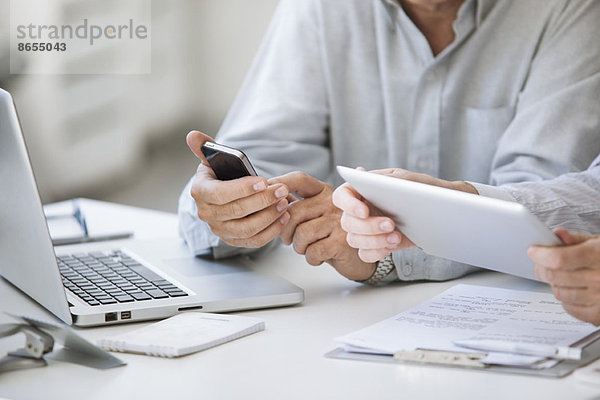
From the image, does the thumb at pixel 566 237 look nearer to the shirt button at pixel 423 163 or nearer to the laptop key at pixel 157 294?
the laptop key at pixel 157 294

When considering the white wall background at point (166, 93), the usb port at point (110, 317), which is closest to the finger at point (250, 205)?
the usb port at point (110, 317)

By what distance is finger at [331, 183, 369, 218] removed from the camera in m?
0.97

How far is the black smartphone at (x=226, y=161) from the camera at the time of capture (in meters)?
1.08

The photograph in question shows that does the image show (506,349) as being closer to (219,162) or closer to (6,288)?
(219,162)

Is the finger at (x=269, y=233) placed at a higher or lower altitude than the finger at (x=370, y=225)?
lower

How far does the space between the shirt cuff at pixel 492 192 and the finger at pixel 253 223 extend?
29 centimetres

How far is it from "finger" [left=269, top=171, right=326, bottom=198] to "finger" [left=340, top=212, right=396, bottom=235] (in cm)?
20

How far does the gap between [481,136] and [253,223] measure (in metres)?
0.63

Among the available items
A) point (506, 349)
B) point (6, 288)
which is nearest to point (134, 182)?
point (6, 288)

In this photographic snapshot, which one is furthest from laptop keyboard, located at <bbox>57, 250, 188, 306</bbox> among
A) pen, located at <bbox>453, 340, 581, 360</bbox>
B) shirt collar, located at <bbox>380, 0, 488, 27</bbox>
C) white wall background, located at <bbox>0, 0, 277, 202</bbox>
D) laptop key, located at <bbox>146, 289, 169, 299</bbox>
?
white wall background, located at <bbox>0, 0, 277, 202</bbox>

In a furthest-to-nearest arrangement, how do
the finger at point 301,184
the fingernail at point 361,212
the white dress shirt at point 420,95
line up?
1. the white dress shirt at point 420,95
2. the finger at point 301,184
3. the fingernail at point 361,212

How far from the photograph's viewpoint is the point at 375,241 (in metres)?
1.01

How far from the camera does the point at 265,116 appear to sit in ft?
4.98

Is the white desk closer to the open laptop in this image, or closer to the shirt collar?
the open laptop
